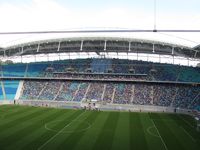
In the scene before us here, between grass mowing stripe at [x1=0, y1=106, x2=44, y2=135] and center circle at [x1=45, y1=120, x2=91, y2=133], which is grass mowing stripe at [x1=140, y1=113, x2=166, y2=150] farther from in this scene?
grass mowing stripe at [x1=0, y1=106, x2=44, y2=135]

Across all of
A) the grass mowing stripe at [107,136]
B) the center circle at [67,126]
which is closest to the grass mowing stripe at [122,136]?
the grass mowing stripe at [107,136]

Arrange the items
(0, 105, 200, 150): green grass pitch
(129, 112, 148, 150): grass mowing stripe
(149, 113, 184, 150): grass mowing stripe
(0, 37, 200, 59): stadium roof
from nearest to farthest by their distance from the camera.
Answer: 1. (0, 105, 200, 150): green grass pitch
2. (129, 112, 148, 150): grass mowing stripe
3. (149, 113, 184, 150): grass mowing stripe
4. (0, 37, 200, 59): stadium roof

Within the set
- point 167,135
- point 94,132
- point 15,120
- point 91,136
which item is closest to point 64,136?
point 91,136

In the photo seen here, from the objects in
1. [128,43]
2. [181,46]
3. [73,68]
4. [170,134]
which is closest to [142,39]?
[128,43]

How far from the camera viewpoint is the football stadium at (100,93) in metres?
32.9

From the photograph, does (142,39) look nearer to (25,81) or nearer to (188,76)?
(188,76)

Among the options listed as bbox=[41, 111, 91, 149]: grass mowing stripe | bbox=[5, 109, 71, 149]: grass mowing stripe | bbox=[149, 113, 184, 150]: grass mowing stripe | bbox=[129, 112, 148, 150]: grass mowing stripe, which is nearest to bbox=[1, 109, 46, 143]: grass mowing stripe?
bbox=[5, 109, 71, 149]: grass mowing stripe

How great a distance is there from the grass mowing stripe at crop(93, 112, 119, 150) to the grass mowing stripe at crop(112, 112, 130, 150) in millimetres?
501

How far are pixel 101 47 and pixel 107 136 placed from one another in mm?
37909

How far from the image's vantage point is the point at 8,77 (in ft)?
225

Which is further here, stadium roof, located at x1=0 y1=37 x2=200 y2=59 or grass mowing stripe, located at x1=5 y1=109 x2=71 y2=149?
stadium roof, located at x1=0 y1=37 x2=200 y2=59

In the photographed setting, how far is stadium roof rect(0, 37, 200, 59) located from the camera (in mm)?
59812

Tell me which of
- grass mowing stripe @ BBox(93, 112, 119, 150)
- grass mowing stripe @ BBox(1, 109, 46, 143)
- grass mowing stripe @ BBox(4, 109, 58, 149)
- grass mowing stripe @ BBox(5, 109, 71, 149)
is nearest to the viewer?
grass mowing stripe @ BBox(5, 109, 71, 149)

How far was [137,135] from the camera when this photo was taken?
31656 millimetres
